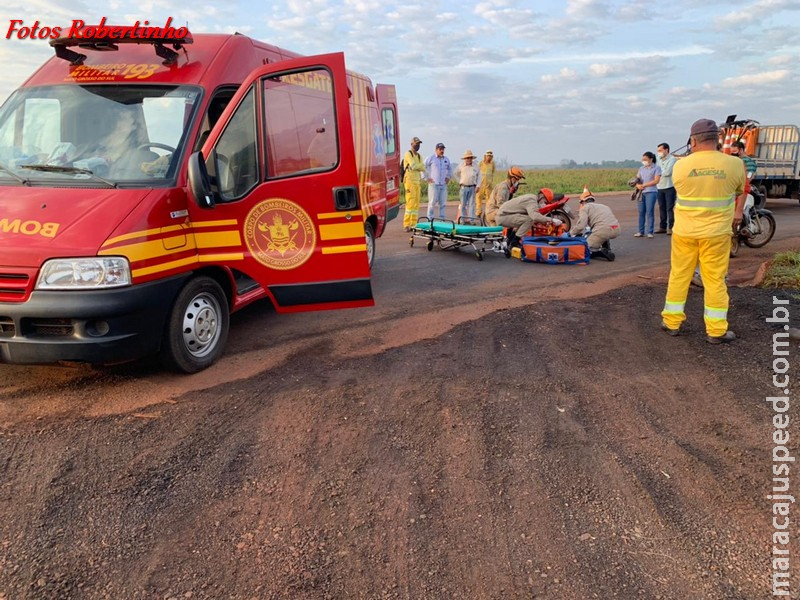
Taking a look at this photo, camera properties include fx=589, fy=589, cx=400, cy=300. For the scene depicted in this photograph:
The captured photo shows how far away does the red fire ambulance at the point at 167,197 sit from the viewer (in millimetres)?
3852

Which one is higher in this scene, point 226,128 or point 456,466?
point 226,128

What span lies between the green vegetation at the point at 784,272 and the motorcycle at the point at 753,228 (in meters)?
2.94

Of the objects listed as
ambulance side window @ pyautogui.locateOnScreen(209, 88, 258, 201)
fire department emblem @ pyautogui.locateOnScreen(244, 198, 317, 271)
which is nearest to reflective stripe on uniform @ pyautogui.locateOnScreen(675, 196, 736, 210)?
fire department emblem @ pyautogui.locateOnScreen(244, 198, 317, 271)

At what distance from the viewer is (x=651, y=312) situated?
637 centimetres

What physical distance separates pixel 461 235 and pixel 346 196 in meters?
5.69

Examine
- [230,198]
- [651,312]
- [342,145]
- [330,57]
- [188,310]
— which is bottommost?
[651,312]

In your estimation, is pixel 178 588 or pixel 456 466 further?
pixel 456 466

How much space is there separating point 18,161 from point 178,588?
3.71 metres

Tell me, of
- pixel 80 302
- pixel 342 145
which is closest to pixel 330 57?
pixel 342 145

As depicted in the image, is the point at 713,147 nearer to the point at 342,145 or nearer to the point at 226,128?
the point at 342,145

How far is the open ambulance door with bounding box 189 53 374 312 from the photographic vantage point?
452cm

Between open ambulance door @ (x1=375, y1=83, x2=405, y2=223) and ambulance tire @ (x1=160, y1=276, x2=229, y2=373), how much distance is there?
4297 millimetres

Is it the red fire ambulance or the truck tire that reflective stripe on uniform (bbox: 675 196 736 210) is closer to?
the red fire ambulance

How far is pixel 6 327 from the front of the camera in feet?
12.7
